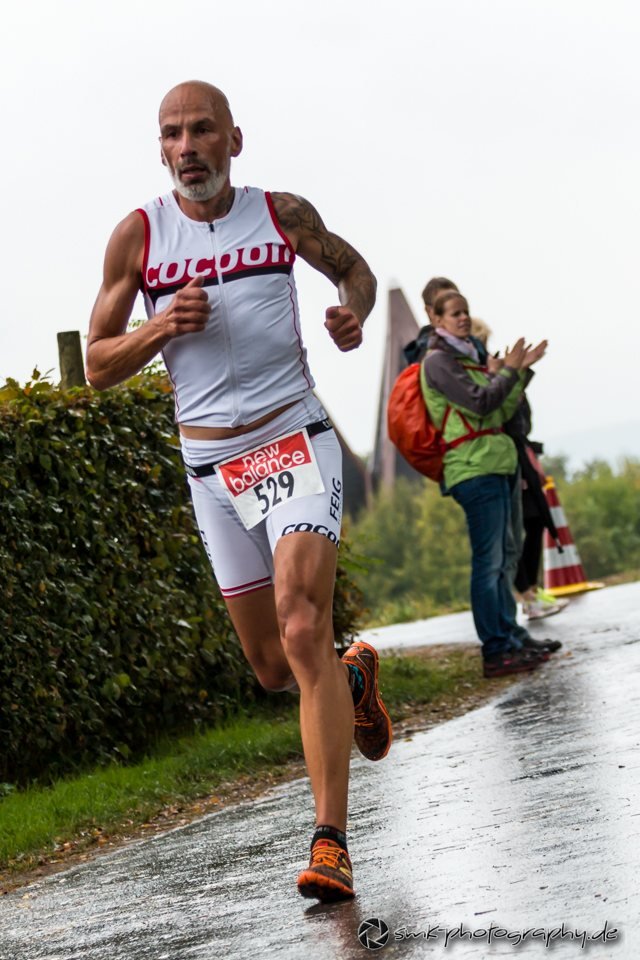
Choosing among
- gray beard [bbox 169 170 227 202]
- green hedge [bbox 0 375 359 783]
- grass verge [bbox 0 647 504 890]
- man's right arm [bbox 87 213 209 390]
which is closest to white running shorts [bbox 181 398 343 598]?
man's right arm [bbox 87 213 209 390]

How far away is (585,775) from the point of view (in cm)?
632

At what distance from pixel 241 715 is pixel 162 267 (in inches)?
186

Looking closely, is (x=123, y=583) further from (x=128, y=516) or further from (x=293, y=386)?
(x=293, y=386)

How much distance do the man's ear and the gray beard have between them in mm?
219

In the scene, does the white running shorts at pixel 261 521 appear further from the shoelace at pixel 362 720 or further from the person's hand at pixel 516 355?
the person's hand at pixel 516 355

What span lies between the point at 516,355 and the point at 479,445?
59cm

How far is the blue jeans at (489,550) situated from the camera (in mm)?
10523

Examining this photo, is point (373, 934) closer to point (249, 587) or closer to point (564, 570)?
point (249, 587)

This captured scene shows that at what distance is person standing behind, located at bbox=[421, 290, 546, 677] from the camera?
Answer: 34.0ft

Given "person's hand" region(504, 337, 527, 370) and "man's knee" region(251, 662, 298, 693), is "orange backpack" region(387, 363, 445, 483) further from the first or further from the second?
"man's knee" region(251, 662, 298, 693)

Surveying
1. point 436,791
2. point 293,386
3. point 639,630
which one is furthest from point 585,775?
point 639,630

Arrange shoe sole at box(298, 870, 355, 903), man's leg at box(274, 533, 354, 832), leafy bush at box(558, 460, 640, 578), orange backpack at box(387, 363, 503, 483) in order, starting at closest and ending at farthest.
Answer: shoe sole at box(298, 870, 355, 903) < man's leg at box(274, 533, 354, 832) < orange backpack at box(387, 363, 503, 483) < leafy bush at box(558, 460, 640, 578)

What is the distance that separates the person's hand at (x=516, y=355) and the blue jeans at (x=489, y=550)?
68cm

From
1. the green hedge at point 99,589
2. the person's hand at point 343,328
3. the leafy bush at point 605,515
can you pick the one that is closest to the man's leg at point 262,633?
the person's hand at point 343,328
